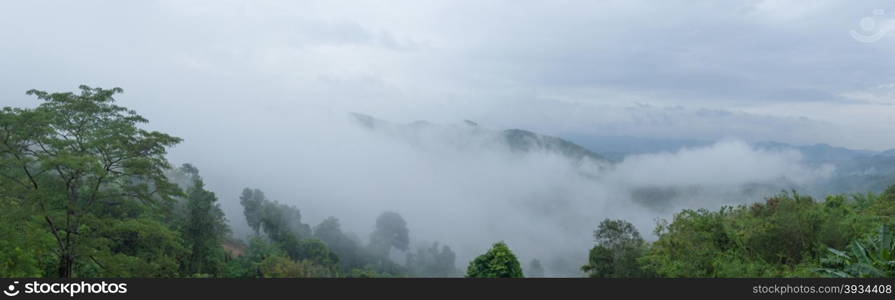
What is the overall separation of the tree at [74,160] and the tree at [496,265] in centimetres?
1875

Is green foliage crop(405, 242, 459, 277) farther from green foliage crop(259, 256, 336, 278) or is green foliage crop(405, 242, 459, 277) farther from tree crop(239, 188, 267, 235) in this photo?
green foliage crop(259, 256, 336, 278)

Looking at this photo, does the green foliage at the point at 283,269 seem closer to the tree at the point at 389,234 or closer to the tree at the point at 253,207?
the tree at the point at 253,207

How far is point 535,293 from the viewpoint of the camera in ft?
41.8

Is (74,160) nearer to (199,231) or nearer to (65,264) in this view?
(65,264)

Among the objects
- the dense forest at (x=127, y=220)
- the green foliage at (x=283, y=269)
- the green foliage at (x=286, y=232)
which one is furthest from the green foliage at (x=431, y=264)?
the dense forest at (x=127, y=220)

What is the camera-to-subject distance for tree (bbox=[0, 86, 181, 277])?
21.4 m

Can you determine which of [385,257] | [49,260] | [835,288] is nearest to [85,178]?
[49,260]

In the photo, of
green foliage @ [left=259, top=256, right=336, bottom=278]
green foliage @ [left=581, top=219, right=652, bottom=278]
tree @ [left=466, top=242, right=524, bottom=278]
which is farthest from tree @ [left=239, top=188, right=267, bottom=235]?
tree @ [left=466, top=242, right=524, bottom=278]

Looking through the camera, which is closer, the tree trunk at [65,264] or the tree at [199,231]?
the tree trunk at [65,264]

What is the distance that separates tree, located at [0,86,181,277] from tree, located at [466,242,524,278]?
18752 mm

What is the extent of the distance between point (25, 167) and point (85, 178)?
9.71 ft

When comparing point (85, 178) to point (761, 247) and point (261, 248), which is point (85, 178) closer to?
point (761, 247)

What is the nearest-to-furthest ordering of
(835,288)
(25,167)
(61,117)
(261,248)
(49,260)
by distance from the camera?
(835,288), (25,167), (61,117), (49,260), (261,248)

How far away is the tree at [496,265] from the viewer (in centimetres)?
3403
